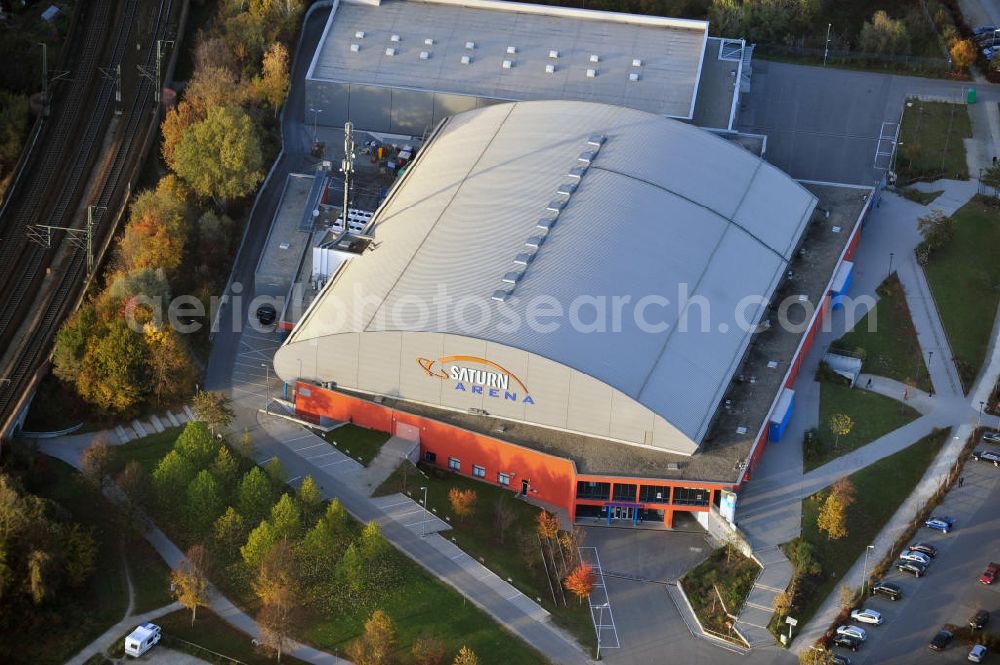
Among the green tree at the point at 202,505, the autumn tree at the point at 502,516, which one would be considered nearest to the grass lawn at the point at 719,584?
the autumn tree at the point at 502,516

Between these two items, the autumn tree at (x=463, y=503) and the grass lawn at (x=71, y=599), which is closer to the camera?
the grass lawn at (x=71, y=599)

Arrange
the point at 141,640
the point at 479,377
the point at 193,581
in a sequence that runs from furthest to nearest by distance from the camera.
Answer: the point at 479,377, the point at 193,581, the point at 141,640

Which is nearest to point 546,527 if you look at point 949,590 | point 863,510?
point 863,510

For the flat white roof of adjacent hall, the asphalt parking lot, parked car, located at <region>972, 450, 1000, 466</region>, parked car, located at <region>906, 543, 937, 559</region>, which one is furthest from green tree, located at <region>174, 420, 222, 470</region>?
parked car, located at <region>972, 450, 1000, 466</region>

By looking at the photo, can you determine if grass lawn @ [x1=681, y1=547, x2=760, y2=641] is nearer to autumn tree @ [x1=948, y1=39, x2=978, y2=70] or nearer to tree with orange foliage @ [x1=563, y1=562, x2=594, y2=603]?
tree with orange foliage @ [x1=563, y1=562, x2=594, y2=603]

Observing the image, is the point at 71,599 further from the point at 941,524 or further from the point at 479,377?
the point at 941,524

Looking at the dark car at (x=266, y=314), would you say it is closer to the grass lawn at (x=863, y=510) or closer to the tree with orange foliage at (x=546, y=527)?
the tree with orange foliage at (x=546, y=527)
